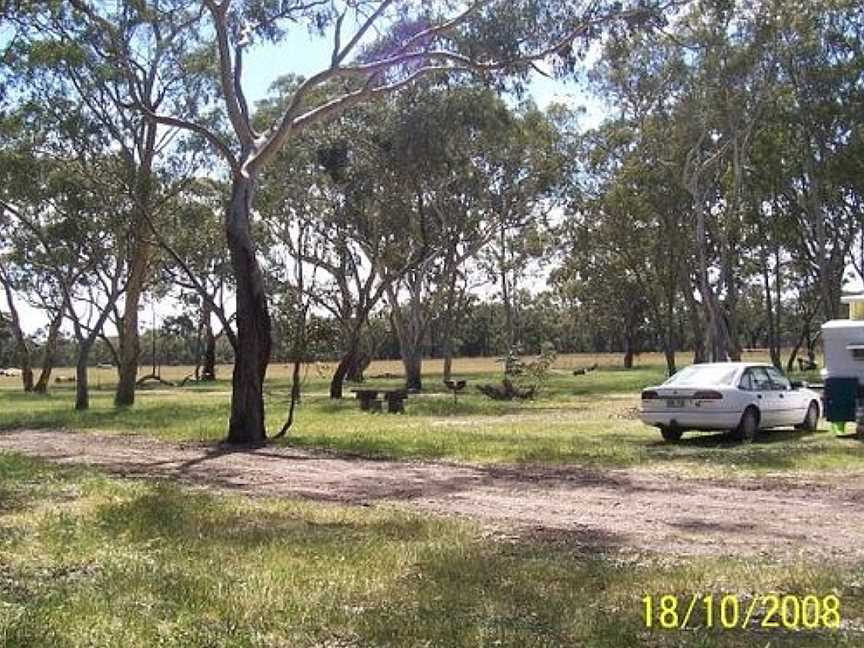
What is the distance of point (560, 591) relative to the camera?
22.0 ft

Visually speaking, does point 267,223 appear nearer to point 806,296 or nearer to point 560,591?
point 806,296

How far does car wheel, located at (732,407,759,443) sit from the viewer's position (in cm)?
1798

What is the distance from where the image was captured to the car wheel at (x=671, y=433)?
18.6 metres

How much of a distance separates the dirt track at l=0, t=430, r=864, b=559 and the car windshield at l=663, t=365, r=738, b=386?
4627 millimetres

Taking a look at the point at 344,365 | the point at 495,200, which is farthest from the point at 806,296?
the point at 344,365

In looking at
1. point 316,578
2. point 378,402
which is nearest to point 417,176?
point 378,402

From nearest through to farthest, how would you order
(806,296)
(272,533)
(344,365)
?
(272,533) < (344,365) < (806,296)

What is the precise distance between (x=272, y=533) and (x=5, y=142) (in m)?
25.9

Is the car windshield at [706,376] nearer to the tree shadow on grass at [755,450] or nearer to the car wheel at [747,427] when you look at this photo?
the car wheel at [747,427]

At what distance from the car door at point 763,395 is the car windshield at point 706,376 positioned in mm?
420

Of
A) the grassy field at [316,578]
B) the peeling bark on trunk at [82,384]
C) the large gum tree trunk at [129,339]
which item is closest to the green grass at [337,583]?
the grassy field at [316,578]

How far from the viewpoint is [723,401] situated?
17.7 m
